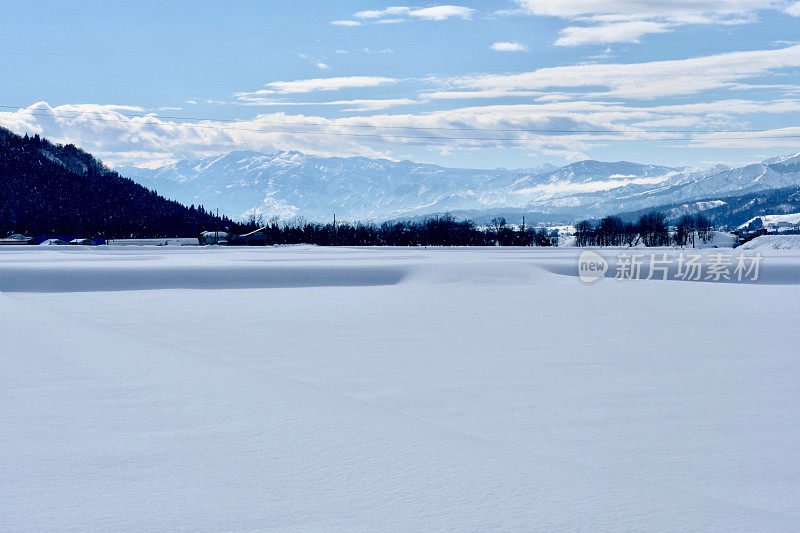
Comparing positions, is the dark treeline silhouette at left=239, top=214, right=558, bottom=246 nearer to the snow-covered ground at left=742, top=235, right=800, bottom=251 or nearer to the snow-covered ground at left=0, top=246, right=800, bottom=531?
the snow-covered ground at left=742, top=235, right=800, bottom=251

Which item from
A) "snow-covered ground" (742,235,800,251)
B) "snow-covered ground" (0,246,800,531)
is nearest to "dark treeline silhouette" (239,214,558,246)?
"snow-covered ground" (742,235,800,251)

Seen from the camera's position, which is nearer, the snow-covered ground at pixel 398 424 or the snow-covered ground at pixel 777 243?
the snow-covered ground at pixel 398 424

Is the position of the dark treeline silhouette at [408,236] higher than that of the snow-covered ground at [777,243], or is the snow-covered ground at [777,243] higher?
the dark treeline silhouette at [408,236]

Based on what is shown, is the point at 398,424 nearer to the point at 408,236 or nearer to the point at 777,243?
the point at 777,243

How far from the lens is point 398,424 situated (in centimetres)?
909

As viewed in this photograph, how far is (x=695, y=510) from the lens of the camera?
655 cm

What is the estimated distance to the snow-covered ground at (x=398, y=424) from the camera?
6.43 meters

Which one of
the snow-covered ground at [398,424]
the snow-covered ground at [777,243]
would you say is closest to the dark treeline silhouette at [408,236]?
the snow-covered ground at [777,243]

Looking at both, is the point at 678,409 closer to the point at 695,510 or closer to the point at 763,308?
the point at 695,510

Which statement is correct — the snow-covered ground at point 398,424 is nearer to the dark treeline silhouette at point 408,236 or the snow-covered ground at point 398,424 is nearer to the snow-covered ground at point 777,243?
the snow-covered ground at point 777,243

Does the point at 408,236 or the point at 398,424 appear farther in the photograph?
the point at 408,236

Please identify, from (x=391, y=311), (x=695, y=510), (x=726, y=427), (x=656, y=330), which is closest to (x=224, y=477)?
(x=695, y=510)

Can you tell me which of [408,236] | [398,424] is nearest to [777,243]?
[408,236]

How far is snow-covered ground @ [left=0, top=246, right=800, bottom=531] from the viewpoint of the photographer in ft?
21.1
